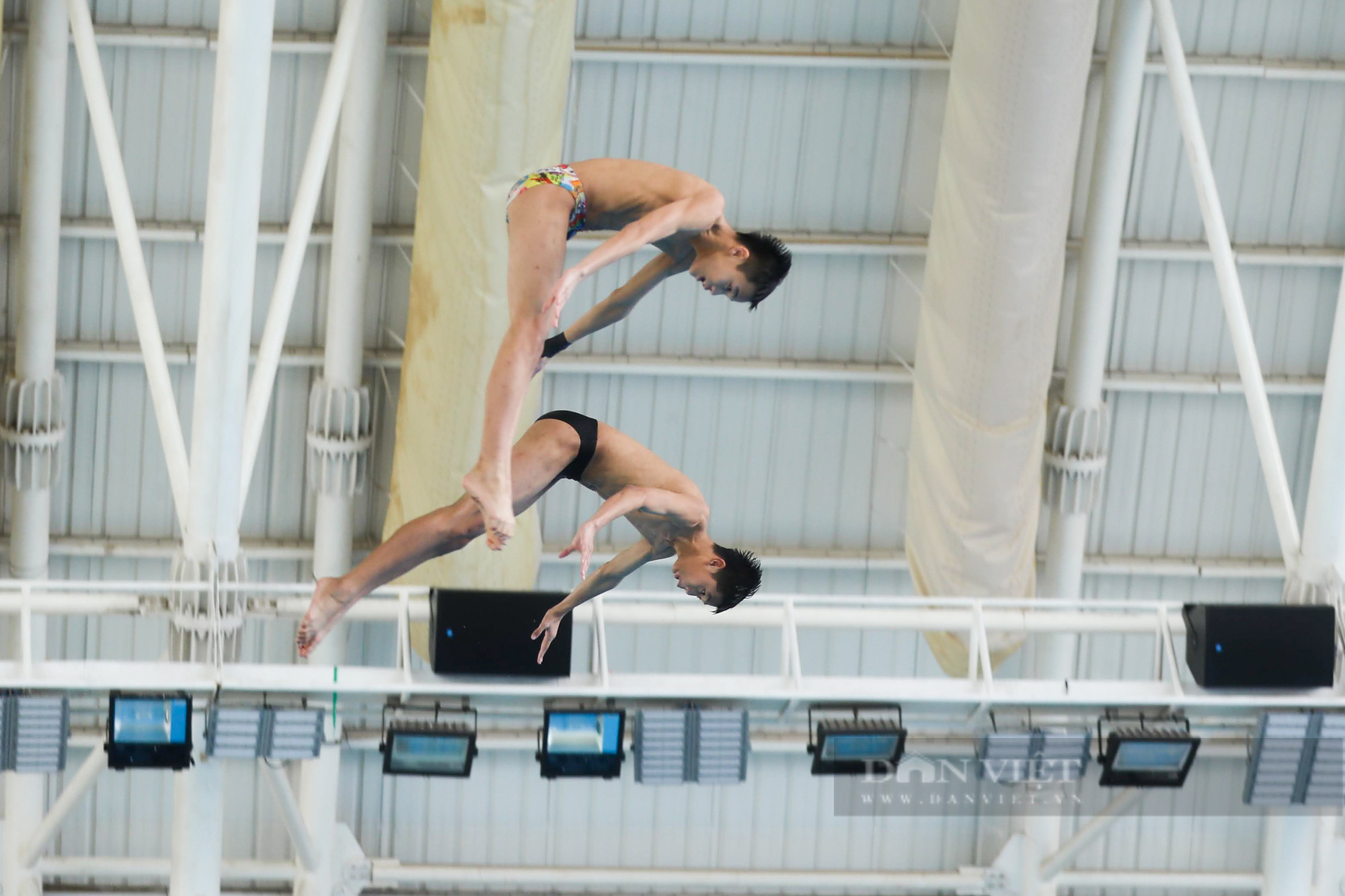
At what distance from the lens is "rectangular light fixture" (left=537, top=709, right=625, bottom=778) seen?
1315 centimetres

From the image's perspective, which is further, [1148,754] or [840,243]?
[840,243]

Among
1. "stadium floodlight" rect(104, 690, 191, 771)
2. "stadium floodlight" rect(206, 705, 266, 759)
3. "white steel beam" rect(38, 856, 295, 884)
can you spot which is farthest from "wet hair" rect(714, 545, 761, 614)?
"white steel beam" rect(38, 856, 295, 884)

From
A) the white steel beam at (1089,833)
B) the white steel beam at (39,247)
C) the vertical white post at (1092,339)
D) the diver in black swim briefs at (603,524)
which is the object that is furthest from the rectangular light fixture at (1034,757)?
the white steel beam at (39,247)

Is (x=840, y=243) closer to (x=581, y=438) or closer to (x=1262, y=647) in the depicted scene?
(x=1262, y=647)

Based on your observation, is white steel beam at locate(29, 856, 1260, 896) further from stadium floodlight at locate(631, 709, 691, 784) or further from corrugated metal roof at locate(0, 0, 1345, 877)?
stadium floodlight at locate(631, 709, 691, 784)

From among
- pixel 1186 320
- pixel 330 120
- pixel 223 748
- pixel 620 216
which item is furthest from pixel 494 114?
pixel 1186 320

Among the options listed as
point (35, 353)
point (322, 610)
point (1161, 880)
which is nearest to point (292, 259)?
point (35, 353)

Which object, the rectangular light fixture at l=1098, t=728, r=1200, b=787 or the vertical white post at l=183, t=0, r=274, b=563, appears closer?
the vertical white post at l=183, t=0, r=274, b=563

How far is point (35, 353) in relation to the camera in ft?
51.1

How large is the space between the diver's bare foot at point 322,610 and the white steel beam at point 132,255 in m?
3.43

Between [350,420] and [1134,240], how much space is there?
7.59 meters

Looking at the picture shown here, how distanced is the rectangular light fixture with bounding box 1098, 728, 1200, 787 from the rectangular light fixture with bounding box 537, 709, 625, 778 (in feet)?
12.5

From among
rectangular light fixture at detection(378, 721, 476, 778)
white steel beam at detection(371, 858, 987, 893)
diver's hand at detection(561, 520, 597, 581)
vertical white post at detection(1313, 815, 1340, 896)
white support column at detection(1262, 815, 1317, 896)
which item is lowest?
white steel beam at detection(371, 858, 987, 893)

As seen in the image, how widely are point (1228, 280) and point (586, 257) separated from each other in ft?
24.8
